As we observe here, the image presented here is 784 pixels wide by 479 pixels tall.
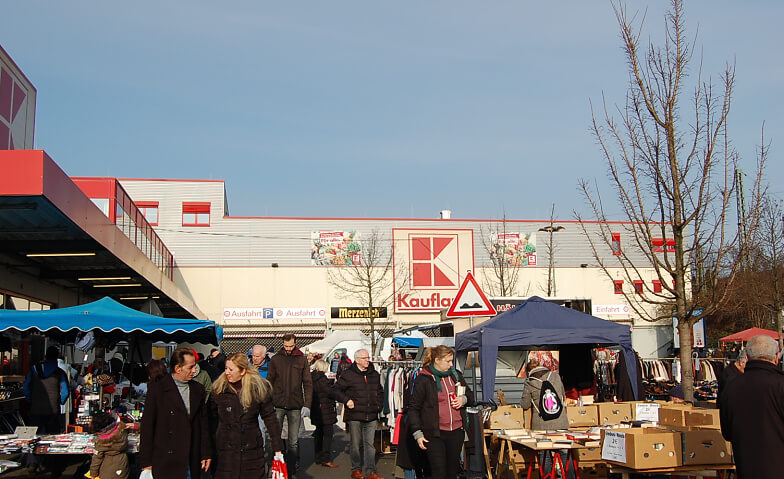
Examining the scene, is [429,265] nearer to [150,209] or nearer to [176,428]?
[150,209]

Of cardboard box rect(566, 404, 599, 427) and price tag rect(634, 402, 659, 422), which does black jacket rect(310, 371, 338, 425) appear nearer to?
cardboard box rect(566, 404, 599, 427)

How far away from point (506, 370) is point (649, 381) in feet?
19.2

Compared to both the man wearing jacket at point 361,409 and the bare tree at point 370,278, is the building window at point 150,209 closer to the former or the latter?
the bare tree at point 370,278

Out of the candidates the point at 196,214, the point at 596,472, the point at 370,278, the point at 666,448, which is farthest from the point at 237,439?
A: the point at 196,214

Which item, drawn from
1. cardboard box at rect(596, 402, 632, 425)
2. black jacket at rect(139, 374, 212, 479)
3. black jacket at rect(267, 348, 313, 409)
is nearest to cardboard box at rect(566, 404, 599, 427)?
cardboard box at rect(596, 402, 632, 425)

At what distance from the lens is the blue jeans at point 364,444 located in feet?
39.4

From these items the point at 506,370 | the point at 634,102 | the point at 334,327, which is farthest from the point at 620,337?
the point at 334,327

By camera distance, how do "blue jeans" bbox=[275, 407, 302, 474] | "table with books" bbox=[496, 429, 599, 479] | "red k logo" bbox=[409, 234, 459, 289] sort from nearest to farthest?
"table with books" bbox=[496, 429, 599, 479] < "blue jeans" bbox=[275, 407, 302, 474] < "red k logo" bbox=[409, 234, 459, 289]

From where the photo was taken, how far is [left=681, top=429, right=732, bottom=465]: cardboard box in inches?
324

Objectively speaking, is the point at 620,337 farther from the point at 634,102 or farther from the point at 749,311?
the point at 749,311

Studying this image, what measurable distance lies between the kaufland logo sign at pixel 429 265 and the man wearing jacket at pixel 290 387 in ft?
111

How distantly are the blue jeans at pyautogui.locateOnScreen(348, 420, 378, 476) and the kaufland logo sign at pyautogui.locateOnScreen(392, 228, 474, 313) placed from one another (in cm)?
3333

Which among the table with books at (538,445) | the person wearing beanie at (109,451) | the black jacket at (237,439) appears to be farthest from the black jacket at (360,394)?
the black jacket at (237,439)

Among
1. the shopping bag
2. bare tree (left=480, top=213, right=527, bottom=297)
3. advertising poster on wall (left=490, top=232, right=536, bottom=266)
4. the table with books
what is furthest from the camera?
advertising poster on wall (left=490, top=232, right=536, bottom=266)
